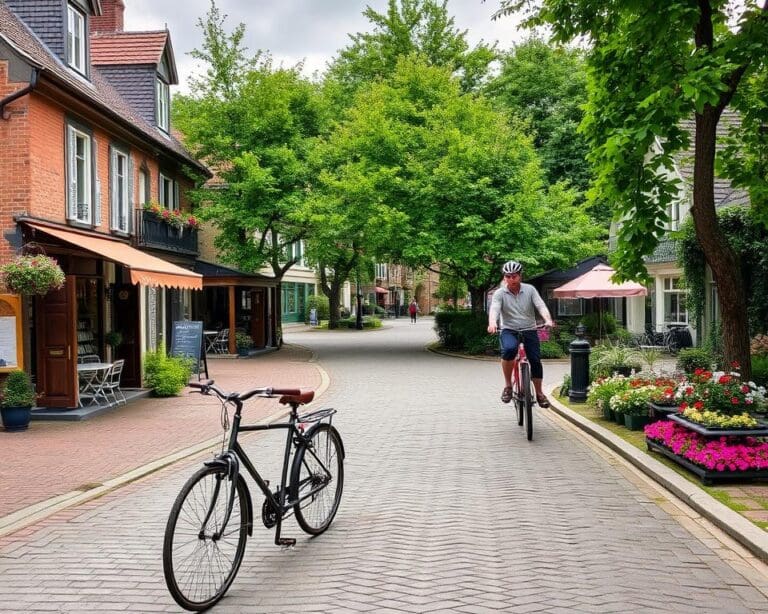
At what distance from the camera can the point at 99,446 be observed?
10.2 m

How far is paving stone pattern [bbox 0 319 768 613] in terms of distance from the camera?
4.45 meters

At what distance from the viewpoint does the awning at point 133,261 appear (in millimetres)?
13180

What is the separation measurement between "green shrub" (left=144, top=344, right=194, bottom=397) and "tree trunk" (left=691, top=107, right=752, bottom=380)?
10559mm

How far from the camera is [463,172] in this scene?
2641cm

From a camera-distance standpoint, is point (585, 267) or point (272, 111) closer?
point (272, 111)

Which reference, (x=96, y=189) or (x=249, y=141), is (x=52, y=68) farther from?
(x=249, y=141)

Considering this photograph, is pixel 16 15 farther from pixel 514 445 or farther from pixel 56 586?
pixel 56 586

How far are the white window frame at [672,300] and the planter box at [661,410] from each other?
761 inches

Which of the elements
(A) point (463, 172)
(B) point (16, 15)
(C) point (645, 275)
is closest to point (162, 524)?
(C) point (645, 275)

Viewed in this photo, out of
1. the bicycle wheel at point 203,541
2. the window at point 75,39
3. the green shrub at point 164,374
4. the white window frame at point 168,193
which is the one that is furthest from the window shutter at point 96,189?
the bicycle wheel at point 203,541

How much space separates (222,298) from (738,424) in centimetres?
2853

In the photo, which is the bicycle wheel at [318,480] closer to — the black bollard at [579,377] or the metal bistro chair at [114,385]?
the black bollard at [579,377]

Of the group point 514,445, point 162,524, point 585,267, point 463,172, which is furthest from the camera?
point 585,267

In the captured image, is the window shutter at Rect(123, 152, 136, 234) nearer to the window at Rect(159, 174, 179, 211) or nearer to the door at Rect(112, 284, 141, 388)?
the door at Rect(112, 284, 141, 388)
